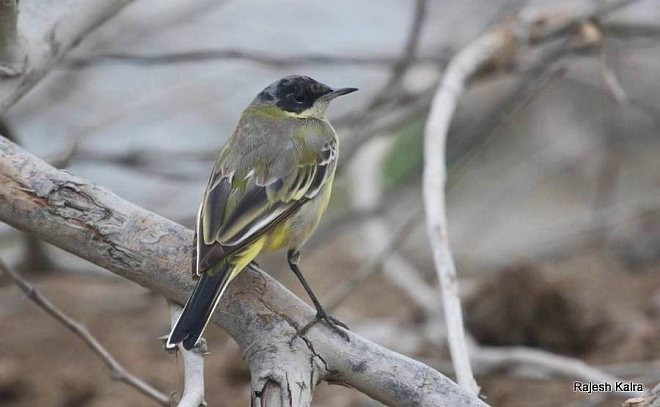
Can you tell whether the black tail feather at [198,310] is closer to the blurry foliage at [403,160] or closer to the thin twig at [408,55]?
the thin twig at [408,55]

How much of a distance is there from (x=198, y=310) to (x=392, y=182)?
452cm

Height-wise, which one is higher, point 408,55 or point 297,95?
point 408,55

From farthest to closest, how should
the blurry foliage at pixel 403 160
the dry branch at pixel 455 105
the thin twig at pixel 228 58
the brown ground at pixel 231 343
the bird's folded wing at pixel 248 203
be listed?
the blurry foliage at pixel 403 160 → the brown ground at pixel 231 343 → the thin twig at pixel 228 58 → the dry branch at pixel 455 105 → the bird's folded wing at pixel 248 203

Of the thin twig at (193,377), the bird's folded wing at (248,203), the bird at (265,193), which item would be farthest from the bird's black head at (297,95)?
the thin twig at (193,377)

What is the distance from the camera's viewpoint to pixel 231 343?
5750 millimetres

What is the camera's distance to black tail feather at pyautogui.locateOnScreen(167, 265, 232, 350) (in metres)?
2.76

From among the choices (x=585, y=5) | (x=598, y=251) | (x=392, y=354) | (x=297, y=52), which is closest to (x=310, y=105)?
(x=392, y=354)

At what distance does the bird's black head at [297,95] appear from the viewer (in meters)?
4.16

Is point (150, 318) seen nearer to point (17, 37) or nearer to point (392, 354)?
point (17, 37)

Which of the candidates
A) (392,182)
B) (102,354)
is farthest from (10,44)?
(392,182)

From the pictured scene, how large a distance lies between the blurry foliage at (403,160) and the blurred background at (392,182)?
18 millimetres

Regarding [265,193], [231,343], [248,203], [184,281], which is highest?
[231,343]

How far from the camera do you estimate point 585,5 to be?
19.7 ft

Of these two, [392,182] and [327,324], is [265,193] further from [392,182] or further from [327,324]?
[392,182]
